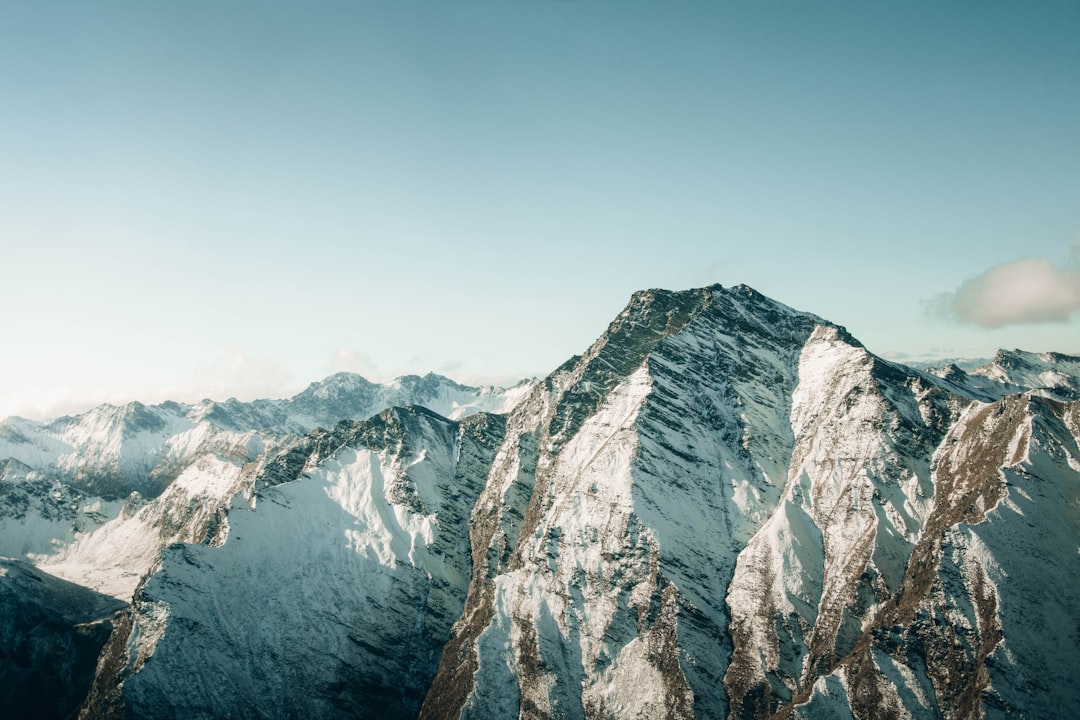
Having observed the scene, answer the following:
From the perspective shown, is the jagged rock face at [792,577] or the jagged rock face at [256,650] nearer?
the jagged rock face at [792,577]

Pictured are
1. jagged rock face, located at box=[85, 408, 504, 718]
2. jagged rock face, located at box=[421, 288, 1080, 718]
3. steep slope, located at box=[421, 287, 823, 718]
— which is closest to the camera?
jagged rock face, located at box=[421, 288, 1080, 718]

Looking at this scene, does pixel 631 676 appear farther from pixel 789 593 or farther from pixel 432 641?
pixel 432 641

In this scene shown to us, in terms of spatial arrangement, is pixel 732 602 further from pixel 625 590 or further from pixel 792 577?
pixel 625 590

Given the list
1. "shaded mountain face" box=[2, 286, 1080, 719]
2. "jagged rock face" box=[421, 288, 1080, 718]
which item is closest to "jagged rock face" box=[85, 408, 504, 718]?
"shaded mountain face" box=[2, 286, 1080, 719]

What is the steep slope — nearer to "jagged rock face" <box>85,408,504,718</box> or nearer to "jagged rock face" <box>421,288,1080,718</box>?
"jagged rock face" <box>421,288,1080,718</box>

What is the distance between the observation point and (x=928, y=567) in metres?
132

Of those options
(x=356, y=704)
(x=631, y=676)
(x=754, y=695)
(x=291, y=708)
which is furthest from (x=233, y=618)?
(x=754, y=695)

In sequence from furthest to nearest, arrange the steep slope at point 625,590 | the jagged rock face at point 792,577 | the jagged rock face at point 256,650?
the jagged rock face at point 256,650
the steep slope at point 625,590
the jagged rock face at point 792,577

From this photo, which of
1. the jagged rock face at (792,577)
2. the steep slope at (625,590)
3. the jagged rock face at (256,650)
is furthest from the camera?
the jagged rock face at (256,650)

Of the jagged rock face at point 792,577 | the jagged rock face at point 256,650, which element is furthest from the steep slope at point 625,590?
the jagged rock face at point 256,650

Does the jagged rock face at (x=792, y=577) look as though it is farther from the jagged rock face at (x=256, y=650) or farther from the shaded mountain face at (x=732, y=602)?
the jagged rock face at (x=256, y=650)

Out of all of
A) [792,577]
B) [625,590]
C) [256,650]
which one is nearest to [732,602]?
[792,577]

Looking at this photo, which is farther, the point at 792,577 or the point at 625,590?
the point at 625,590

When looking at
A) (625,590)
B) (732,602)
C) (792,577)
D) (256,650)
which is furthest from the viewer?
(256,650)
